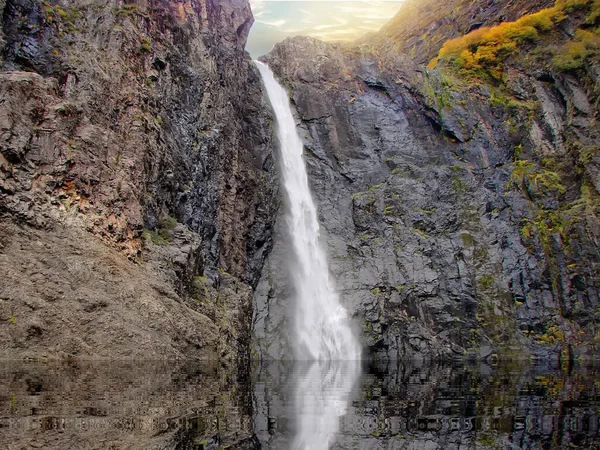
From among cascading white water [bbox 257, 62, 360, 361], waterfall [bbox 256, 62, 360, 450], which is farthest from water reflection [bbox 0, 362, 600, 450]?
cascading white water [bbox 257, 62, 360, 361]

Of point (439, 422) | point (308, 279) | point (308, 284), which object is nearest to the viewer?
point (439, 422)

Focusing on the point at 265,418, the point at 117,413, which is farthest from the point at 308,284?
the point at 117,413

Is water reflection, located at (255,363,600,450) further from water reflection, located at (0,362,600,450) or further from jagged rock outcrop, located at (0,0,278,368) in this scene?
jagged rock outcrop, located at (0,0,278,368)

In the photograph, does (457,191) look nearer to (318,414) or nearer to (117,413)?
(318,414)

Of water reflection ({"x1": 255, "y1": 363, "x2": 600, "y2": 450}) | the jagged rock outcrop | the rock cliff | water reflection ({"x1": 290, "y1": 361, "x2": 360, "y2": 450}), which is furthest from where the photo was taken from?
the rock cliff

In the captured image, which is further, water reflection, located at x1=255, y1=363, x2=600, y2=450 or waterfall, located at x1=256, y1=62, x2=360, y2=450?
waterfall, located at x1=256, y1=62, x2=360, y2=450

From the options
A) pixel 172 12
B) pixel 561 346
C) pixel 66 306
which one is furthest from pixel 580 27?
pixel 66 306

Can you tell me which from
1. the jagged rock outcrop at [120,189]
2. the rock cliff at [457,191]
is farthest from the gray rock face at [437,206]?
the jagged rock outcrop at [120,189]
